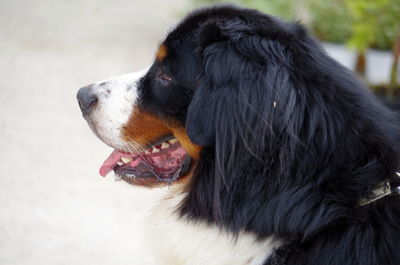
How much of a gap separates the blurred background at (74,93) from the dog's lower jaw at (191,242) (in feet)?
1.20

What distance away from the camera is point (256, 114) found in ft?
6.26

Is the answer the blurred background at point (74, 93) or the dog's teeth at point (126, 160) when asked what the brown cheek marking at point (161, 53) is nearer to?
the blurred background at point (74, 93)

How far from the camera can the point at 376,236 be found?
1.92 meters

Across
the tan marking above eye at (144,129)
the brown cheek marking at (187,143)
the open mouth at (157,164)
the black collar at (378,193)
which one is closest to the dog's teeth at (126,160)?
the open mouth at (157,164)

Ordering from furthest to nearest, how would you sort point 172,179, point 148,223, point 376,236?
point 148,223, point 172,179, point 376,236

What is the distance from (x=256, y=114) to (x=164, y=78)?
19.9 inches

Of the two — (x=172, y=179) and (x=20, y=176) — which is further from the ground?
(x=172, y=179)

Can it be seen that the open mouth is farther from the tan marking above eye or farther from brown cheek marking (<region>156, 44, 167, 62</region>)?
brown cheek marking (<region>156, 44, 167, 62</region>)

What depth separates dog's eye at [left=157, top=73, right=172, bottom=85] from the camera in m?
2.24

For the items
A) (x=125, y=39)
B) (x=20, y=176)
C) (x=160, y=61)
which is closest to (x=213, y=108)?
(x=160, y=61)

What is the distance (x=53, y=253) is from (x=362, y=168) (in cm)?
203

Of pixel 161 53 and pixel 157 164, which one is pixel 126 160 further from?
pixel 161 53

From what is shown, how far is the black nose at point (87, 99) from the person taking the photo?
234 centimetres

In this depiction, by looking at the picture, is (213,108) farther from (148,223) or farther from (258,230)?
(148,223)
